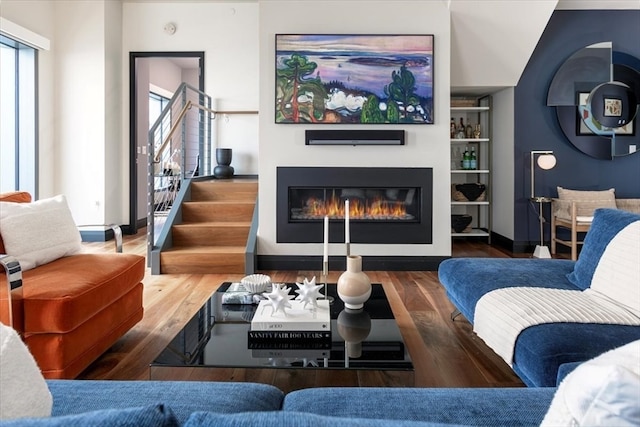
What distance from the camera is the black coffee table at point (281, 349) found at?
161 cm

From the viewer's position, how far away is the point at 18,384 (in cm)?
69

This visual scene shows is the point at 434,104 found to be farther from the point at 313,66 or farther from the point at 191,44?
the point at 191,44

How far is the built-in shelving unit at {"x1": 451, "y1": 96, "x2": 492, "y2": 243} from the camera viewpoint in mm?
6195

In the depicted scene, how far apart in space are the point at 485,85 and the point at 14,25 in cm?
516

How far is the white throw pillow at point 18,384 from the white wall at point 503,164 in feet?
18.5

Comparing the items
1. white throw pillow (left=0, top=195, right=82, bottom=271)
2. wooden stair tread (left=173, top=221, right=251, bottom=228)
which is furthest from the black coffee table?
wooden stair tread (left=173, top=221, right=251, bottom=228)

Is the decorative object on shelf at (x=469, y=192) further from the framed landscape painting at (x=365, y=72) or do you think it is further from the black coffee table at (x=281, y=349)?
the black coffee table at (x=281, y=349)

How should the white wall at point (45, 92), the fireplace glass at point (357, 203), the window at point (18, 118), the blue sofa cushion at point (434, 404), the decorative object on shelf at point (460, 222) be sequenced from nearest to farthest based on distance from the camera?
the blue sofa cushion at point (434, 404)
the fireplace glass at point (357, 203)
the window at point (18, 118)
the white wall at point (45, 92)
the decorative object on shelf at point (460, 222)

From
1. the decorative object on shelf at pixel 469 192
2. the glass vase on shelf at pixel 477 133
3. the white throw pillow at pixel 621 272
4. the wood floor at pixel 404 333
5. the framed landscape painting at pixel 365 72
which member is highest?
the framed landscape painting at pixel 365 72

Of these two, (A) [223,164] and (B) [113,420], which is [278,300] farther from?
(A) [223,164]

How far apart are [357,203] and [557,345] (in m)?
3.23

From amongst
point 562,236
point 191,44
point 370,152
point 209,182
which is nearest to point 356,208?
point 370,152

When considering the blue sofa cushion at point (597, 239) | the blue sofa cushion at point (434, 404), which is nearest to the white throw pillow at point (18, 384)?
the blue sofa cushion at point (434, 404)

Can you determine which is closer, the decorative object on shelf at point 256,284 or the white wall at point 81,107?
the decorative object on shelf at point 256,284
